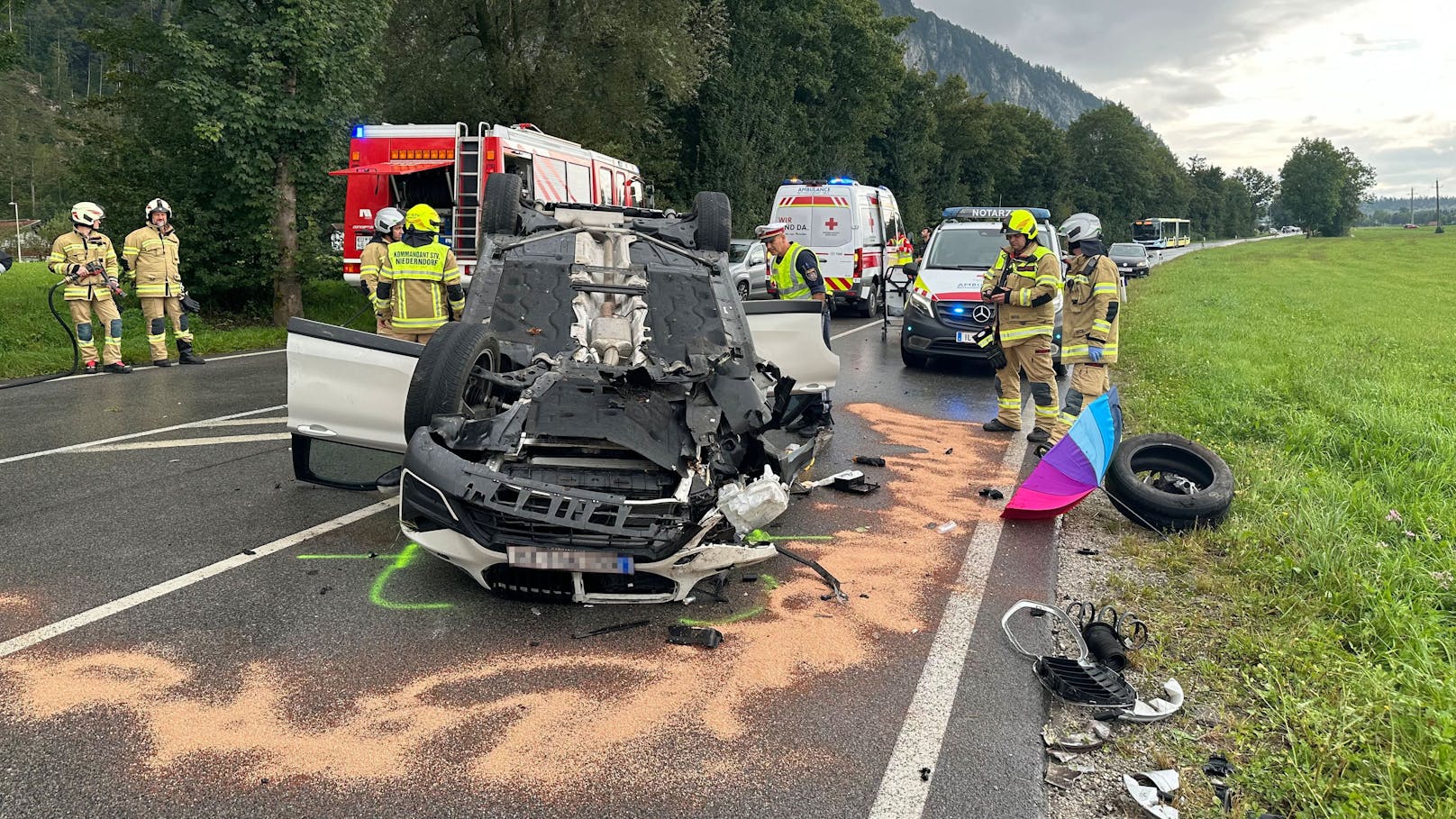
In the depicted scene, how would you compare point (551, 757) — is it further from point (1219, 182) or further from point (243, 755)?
point (1219, 182)

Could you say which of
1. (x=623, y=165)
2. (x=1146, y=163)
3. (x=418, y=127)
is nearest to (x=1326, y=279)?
(x=623, y=165)

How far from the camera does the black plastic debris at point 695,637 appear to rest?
3.68 metres

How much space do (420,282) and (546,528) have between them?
4.52 m

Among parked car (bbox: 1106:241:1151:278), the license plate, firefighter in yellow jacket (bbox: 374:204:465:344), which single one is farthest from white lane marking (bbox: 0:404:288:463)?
parked car (bbox: 1106:241:1151:278)

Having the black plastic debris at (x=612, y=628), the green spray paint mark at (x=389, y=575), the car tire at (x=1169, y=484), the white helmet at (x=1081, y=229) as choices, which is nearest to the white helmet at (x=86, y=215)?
the green spray paint mark at (x=389, y=575)

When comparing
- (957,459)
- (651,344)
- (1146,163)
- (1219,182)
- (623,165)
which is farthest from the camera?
(1219,182)

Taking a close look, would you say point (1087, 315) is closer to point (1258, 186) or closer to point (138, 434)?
point (138, 434)

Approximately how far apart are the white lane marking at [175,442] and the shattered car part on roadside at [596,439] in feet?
9.02

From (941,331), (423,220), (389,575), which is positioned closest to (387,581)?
(389,575)

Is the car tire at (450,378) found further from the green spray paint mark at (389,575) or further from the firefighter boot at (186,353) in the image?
the firefighter boot at (186,353)

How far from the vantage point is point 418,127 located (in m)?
13.1

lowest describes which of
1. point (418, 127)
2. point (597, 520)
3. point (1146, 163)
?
point (597, 520)

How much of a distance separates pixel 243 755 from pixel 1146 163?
101m

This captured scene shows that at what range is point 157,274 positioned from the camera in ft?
35.0
